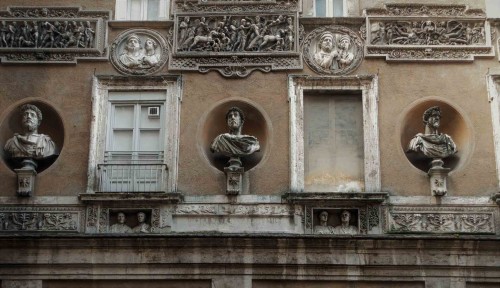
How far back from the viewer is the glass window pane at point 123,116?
16625mm

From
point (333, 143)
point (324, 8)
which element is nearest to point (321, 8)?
point (324, 8)

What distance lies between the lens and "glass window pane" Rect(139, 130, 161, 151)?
16.4m

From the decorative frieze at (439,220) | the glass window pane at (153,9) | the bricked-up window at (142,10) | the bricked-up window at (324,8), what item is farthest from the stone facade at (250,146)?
the glass window pane at (153,9)

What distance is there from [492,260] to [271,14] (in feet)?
19.2

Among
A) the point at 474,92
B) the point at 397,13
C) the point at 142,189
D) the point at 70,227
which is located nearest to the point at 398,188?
the point at 474,92

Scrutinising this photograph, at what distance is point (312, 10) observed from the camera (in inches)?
682

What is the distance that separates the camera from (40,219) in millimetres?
15859

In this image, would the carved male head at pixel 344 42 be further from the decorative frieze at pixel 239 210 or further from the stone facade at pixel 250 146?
the decorative frieze at pixel 239 210

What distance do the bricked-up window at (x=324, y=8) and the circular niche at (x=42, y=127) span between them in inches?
195

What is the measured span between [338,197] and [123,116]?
4114mm

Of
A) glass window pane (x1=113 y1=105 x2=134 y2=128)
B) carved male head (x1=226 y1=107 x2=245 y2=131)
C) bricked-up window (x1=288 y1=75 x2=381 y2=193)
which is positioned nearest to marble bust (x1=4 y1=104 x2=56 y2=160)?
glass window pane (x1=113 y1=105 x2=134 y2=128)

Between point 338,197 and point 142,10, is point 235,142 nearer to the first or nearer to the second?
point 338,197

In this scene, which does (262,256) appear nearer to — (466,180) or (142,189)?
(142,189)

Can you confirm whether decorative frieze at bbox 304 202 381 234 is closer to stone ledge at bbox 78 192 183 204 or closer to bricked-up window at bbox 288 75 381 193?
bricked-up window at bbox 288 75 381 193
